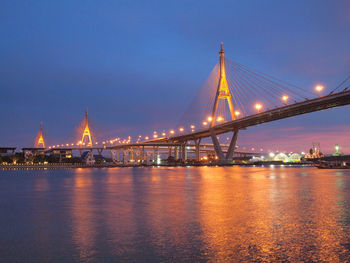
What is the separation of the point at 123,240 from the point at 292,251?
3902 mm

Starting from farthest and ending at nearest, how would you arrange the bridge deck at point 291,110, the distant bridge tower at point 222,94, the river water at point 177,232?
the distant bridge tower at point 222,94, the bridge deck at point 291,110, the river water at point 177,232

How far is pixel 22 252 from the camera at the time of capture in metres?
7.64

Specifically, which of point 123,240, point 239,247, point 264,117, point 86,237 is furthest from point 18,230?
point 264,117

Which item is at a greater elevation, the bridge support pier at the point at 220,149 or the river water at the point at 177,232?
the bridge support pier at the point at 220,149

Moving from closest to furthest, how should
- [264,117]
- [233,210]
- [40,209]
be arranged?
[233,210]
[40,209]
[264,117]

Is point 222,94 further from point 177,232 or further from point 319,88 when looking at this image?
point 177,232

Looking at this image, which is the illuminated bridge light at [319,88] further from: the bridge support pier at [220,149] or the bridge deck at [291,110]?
the bridge support pier at [220,149]

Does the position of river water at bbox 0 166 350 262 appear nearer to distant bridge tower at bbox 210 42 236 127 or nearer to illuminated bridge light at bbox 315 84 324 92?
illuminated bridge light at bbox 315 84 324 92

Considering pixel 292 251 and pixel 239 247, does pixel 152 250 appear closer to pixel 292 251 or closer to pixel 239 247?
pixel 239 247

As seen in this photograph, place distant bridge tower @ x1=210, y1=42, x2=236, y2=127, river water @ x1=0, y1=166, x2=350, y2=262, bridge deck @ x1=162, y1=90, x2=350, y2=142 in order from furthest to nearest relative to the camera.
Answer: distant bridge tower @ x1=210, y1=42, x2=236, y2=127 → bridge deck @ x1=162, y1=90, x2=350, y2=142 → river water @ x1=0, y1=166, x2=350, y2=262

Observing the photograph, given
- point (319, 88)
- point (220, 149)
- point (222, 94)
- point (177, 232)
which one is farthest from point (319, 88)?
point (177, 232)

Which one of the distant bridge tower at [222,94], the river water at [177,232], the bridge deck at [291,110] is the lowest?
the river water at [177,232]

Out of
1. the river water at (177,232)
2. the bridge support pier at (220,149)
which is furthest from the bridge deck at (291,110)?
the river water at (177,232)

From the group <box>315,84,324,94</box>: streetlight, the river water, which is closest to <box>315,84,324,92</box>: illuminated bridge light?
<box>315,84,324,94</box>: streetlight
